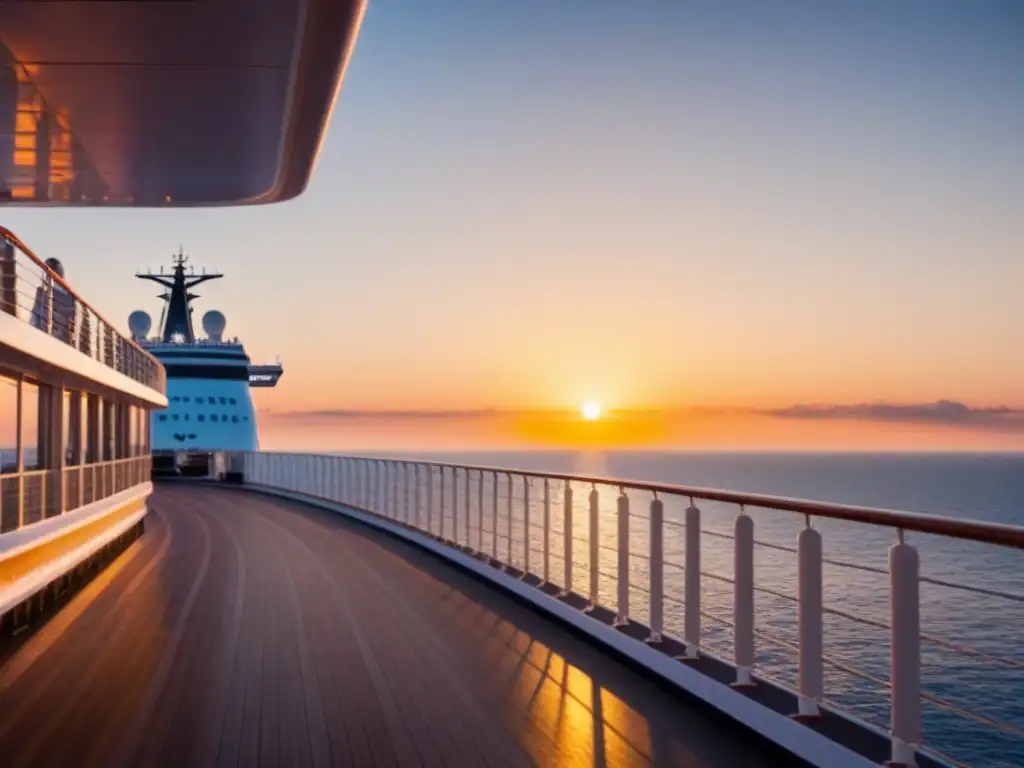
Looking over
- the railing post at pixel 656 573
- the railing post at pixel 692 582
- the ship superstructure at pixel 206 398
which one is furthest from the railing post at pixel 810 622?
the ship superstructure at pixel 206 398

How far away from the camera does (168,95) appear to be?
7.44 metres

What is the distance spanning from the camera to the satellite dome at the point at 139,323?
4656cm

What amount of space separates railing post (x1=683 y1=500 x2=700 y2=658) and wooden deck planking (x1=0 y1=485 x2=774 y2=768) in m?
0.33

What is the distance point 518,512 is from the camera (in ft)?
274

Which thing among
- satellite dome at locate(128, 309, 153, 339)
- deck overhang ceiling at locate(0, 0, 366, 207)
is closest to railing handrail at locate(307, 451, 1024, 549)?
deck overhang ceiling at locate(0, 0, 366, 207)

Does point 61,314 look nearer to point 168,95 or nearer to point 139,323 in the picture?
point 168,95

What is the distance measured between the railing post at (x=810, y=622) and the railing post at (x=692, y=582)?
3.84 feet

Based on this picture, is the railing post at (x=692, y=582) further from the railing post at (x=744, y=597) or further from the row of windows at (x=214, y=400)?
the row of windows at (x=214, y=400)

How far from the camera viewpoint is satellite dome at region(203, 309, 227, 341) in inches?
1750

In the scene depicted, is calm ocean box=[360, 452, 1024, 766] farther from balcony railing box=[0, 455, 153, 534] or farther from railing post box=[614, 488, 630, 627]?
balcony railing box=[0, 455, 153, 534]

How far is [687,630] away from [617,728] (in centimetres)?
83

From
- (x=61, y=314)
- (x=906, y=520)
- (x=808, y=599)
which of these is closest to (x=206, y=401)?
(x=61, y=314)

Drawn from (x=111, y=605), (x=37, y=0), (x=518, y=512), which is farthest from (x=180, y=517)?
(x=518, y=512)

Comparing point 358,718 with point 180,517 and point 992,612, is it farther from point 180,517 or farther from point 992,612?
point 992,612
